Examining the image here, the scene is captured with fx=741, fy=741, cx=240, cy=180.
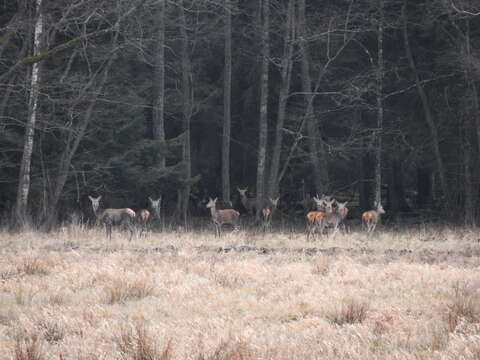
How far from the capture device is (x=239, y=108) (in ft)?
123

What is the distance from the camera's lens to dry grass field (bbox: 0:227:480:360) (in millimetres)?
6207

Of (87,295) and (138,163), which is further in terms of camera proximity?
(138,163)

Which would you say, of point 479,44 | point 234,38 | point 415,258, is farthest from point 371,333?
point 234,38

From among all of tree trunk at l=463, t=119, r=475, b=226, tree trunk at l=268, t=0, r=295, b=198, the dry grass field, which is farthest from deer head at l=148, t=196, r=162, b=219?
tree trunk at l=463, t=119, r=475, b=226

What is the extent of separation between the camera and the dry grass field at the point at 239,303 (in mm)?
6207

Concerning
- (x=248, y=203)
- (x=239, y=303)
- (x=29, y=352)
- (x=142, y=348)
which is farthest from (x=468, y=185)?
(x=29, y=352)

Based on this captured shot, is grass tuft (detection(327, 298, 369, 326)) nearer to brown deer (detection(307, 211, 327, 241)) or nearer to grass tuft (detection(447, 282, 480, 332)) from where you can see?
grass tuft (detection(447, 282, 480, 332))

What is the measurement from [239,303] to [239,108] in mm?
29348

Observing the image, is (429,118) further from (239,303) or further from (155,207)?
(239,303)

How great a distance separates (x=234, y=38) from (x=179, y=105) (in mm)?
5794

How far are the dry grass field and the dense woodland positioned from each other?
248 inches

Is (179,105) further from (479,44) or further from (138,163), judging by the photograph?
(479,44)

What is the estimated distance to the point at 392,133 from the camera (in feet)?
95.0

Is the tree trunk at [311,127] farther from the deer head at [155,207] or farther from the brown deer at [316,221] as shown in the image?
the brown deer at [316,221]
